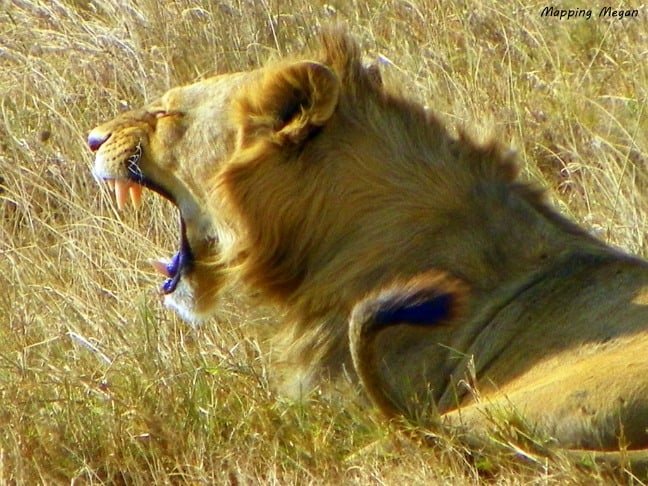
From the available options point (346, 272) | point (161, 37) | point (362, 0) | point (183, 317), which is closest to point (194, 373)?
point (183, 317)

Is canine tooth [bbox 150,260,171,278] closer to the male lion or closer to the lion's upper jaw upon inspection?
the lion's upper jaw

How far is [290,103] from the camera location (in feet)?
11.8

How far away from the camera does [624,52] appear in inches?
235

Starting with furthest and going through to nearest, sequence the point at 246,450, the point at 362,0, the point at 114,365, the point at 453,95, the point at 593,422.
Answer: the point at 362,0, the point at 453,95, the point at 114,365, the point at 246,450, the point at 593,422

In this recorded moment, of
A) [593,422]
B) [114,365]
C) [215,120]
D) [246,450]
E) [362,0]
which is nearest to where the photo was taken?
[593,422]

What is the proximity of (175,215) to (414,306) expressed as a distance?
204 centimetres

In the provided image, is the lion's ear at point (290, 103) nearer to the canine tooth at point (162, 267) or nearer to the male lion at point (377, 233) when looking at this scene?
the male lion at point (377, 233)

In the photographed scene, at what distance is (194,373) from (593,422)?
1.26 m

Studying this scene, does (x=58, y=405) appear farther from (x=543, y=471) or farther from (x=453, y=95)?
(x=453, y=95)

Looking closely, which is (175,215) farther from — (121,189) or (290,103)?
(290,103)

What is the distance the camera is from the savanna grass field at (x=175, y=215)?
3479 mm

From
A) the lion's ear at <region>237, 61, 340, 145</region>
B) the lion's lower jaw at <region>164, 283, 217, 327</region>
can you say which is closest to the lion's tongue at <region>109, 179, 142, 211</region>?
the lion's lower jaw at <region>164, 283, 217, 327</region>

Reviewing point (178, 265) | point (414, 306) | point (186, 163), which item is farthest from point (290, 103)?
point (414, 306)

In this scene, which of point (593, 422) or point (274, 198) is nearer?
point (593, 422)
